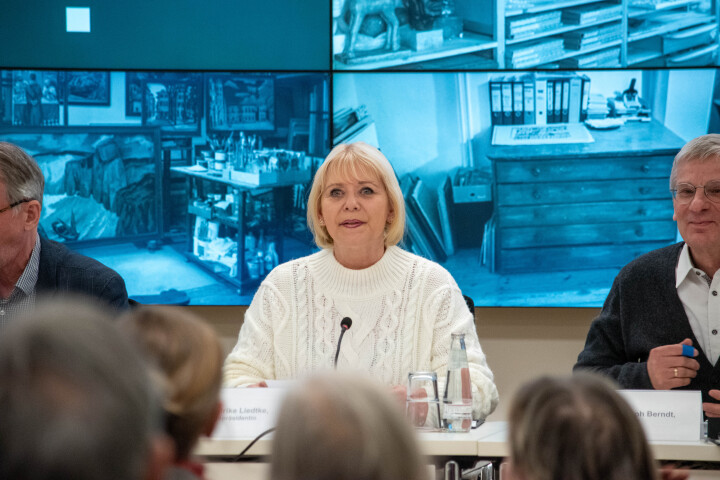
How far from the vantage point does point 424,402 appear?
222 cm

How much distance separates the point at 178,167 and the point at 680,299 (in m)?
2.47

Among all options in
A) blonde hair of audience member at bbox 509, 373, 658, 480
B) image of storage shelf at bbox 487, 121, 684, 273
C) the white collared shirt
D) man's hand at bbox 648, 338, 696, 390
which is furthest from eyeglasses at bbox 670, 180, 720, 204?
blonde hair of audience member at bbox 509, 373, 658, 480

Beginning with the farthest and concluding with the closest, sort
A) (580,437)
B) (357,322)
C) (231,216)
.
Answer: (231,216) < (357,322) < (580,437)

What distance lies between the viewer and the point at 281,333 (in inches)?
107

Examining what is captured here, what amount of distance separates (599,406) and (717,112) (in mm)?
3243

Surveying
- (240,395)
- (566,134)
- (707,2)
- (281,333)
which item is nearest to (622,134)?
(566,134)

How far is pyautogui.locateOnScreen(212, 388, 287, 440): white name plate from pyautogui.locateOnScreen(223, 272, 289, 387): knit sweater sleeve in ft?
1.49

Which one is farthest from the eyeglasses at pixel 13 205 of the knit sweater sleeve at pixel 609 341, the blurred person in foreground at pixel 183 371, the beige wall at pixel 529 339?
the knit sweater sleeve at pixel 609 341

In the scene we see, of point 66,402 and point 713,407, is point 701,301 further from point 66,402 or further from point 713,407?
point 66,402

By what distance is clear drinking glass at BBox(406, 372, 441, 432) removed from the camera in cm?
222

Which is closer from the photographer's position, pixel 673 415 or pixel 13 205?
pixel 673 415

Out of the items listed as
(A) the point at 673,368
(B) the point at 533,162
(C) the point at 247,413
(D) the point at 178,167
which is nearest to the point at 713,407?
(A) the point at 673,368

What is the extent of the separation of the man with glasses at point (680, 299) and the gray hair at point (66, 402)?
6.28 feet

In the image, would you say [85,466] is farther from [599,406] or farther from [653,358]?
[653,358]
